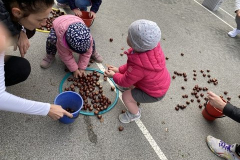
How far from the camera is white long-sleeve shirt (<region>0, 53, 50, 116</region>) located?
1.18 meters

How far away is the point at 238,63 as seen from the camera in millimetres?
3613

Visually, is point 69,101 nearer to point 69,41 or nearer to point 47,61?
point 69,41

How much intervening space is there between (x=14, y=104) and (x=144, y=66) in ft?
3.38

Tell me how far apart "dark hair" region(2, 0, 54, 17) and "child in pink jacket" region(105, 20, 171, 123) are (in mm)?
683

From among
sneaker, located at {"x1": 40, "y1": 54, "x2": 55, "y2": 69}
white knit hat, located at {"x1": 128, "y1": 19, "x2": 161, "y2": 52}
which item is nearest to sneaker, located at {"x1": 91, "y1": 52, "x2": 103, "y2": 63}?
sneaker, located at {"x1": 40, "y1": 54, "x2": 55, "y2": 69}

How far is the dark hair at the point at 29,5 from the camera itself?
1.23m

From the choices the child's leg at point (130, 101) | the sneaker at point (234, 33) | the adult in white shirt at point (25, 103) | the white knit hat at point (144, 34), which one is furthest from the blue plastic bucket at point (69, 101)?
the sneaker at point (234, 33)

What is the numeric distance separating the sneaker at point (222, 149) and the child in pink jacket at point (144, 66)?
90 centimetres

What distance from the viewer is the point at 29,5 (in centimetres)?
124

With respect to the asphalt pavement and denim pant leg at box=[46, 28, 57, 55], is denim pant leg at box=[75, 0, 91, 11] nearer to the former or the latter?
the asphalt pavement

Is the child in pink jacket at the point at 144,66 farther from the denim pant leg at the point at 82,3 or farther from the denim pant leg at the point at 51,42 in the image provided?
the denim pant leg at the point at 82,3

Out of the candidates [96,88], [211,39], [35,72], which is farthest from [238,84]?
[35,72]

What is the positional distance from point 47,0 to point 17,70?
0.78m

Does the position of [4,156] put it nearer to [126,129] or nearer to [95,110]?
[95,110]
